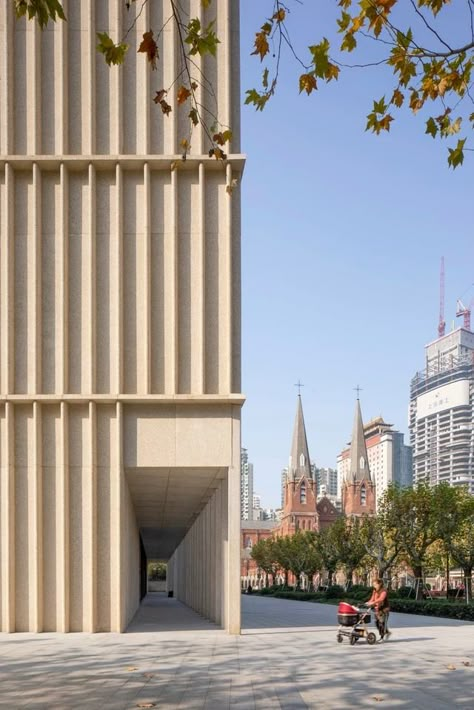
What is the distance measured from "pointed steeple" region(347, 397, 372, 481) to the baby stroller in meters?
110

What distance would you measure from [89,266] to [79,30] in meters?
6.04

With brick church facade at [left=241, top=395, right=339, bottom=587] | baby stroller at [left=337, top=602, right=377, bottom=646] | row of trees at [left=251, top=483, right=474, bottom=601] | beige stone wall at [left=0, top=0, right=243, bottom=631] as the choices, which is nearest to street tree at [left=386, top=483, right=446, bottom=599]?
row of trees at [left=251, top=483, right=474, bottom=601]

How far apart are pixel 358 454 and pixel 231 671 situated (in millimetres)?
120590

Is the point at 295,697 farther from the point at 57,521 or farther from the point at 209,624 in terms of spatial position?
the point at 209,624

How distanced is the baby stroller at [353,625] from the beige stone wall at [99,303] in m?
3.34

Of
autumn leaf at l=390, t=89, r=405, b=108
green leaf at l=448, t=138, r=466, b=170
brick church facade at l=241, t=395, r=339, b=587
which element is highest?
autumn leaf at l=390, t=89, r=405, b=108

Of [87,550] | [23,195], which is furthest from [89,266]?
[87,550]

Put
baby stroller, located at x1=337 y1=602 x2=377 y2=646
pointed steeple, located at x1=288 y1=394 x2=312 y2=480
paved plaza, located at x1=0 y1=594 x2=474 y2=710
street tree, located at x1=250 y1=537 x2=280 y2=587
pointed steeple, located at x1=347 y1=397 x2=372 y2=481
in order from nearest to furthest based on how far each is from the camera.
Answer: paved plaza, located at x1=0 y1=594 x2=474 y2=710 < baby stroller, located at x1=337 y1=602 x2=377 y2=646 < street tree, located at x1=250 y1=537 x2=280 y2=587 < pointed steeple, located at x1=347 y1=397 x2=372 y2=481 < pointed steeple, located at x1=288 y1=394 x2=312 y2=480

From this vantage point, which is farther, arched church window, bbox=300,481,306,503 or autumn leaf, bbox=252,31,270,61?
arched church window, bbox=300,481,306,503

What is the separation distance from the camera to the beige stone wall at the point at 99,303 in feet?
70.5

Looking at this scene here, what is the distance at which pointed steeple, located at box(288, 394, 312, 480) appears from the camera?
130250mm

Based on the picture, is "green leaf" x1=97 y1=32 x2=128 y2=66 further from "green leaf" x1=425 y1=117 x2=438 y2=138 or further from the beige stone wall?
the beige stone wall

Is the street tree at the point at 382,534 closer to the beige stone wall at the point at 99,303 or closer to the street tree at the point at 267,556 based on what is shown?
the beige stone wall at the point at 99,303

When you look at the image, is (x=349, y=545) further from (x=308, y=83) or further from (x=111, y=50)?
(x=111, y=50)
